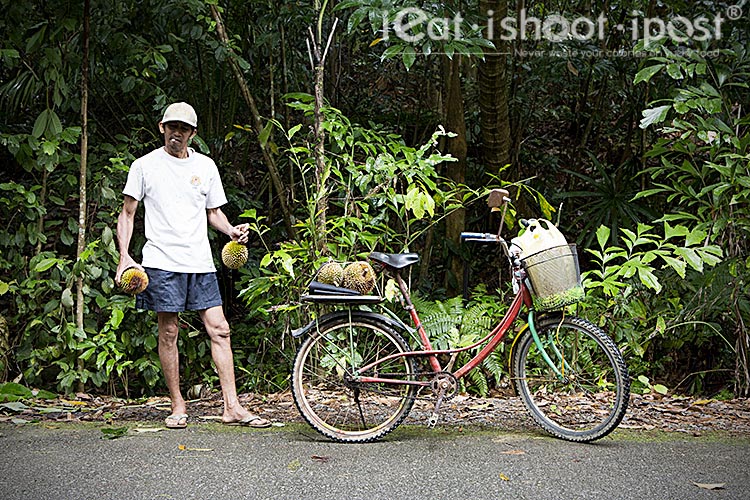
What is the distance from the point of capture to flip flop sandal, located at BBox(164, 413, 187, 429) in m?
4.96

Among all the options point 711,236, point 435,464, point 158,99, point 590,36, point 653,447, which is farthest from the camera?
point 590,36

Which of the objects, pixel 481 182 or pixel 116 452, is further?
pixel 481 182

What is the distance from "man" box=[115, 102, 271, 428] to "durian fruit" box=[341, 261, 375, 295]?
2.40 ft

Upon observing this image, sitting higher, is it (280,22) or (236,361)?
(280,22)

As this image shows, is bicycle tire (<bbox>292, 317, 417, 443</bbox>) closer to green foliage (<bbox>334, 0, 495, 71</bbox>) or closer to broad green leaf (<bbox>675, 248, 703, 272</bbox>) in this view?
green foliage (<bbox>334, 0, 495, 71</bbox>)

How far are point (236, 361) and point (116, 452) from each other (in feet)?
6.67

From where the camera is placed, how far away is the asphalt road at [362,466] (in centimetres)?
381

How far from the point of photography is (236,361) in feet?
21.0

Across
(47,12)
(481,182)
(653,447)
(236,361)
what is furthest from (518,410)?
(47,12)

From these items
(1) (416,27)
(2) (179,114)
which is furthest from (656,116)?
(2) (179,114)

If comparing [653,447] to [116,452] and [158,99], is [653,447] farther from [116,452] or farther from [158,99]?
[158,99]

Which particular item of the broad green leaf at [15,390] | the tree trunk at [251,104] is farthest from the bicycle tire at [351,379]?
the broad green leaf at [15,390]

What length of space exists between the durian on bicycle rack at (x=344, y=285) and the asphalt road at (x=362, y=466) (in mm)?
838

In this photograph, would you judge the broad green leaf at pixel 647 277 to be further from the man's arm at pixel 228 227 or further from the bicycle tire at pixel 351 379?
the man's arm at pixel 228 227
